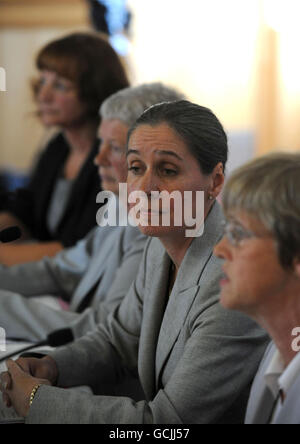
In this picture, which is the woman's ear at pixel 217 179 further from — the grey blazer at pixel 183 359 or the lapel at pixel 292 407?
the lapel at pixel 292 407

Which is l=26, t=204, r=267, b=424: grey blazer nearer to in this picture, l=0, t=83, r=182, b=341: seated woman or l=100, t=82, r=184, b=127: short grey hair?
l=0, t=83, r=182, b=341: seated woman

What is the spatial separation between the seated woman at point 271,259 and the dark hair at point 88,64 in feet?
5.13

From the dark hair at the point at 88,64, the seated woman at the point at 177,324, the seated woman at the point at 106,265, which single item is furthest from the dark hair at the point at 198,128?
the dark hair at the point at 88,64

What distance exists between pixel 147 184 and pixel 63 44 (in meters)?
1.41

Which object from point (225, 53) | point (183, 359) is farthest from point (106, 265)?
point (225, 53)

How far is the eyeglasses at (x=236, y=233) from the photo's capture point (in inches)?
36.1

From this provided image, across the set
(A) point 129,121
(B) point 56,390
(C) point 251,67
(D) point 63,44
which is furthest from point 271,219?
(C) point 251,67

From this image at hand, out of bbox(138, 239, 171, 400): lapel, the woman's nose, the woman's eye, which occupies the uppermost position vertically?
the woman's nose

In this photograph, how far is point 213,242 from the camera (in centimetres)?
122

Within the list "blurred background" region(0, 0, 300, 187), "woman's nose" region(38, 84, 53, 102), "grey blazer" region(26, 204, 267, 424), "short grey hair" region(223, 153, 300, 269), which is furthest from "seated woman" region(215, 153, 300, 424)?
"blurred background" region(0, 0, 300, 187)

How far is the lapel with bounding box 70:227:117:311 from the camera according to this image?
1.86 meters

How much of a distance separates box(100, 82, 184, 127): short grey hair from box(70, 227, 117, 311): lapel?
1.07ft

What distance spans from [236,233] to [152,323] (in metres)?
0.39

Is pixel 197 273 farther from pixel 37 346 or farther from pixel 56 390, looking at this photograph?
pixel 37 346
